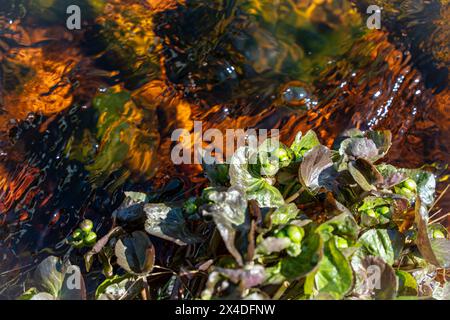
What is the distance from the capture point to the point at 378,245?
3.82ft

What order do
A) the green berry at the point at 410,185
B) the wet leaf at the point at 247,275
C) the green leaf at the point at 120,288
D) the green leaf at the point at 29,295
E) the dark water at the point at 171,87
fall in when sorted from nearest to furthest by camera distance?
1. the wet leaf at the point at 247,275
2. the green leaf at the point at 29,295
3. the green leaf at the point at 120,288
4. the green berry at the point at 410,185
5. the dark water at the point at 171,87

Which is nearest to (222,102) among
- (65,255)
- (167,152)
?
(167,152)

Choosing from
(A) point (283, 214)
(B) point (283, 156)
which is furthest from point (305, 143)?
(A) point (283, 214)

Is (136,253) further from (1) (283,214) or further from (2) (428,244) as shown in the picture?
(2) (428,244)

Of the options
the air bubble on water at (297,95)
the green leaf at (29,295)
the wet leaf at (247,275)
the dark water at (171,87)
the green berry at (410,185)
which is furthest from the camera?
the air bubble on water at (297,95)

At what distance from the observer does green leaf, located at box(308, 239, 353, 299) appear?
3.33 ft

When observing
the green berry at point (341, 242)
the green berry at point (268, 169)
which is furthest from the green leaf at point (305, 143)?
the green berry at point (341, 242)

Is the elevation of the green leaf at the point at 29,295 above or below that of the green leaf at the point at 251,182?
below

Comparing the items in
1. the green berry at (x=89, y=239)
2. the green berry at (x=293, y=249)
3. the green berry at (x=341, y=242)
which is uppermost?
the green berry at (x=293, y=249)

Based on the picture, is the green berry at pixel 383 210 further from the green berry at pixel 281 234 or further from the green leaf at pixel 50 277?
the green leaf at pixel 50 277

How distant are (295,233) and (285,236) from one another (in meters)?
0.02

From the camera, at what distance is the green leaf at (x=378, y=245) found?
1.16 metres

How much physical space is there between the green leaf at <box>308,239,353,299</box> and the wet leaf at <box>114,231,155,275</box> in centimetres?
35

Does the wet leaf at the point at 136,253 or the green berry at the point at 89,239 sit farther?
the green berry at the point at 89,239
